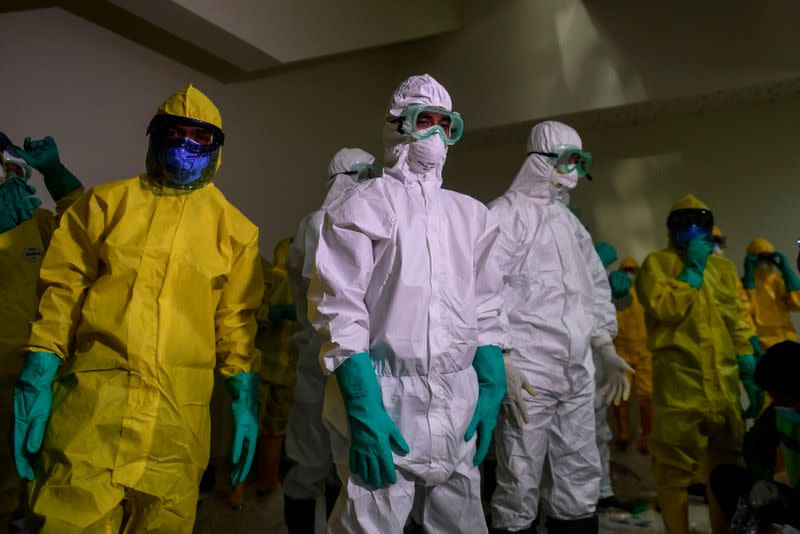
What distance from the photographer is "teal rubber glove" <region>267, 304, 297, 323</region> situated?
341 cm

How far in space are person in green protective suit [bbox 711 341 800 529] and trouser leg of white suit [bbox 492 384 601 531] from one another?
0.62 m

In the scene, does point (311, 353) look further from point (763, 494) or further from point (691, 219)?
point (691, 219)

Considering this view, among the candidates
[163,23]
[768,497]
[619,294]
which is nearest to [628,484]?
[619,294]

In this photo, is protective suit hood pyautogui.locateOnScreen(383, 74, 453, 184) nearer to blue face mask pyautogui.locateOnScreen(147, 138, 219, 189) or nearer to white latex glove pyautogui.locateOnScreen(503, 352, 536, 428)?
blue face mask pyautogui.locateOnScreen(147, 138, 219, 189)

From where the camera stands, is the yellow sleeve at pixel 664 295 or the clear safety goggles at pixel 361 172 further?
the clear safety goggles at pixel 361 172

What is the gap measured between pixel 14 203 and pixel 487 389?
87.6 inches

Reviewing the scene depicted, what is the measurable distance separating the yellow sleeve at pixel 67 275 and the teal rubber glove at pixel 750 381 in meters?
3.22

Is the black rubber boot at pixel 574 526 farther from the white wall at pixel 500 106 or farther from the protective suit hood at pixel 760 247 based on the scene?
the protective suit hood at pixel 760 247

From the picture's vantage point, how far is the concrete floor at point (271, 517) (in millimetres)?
3285

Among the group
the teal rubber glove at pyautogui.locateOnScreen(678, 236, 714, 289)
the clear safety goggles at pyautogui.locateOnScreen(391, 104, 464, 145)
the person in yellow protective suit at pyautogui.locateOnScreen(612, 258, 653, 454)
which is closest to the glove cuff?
the clear safety goggles at pyautogui.locateOnScreen(391, 104, 464, 145)

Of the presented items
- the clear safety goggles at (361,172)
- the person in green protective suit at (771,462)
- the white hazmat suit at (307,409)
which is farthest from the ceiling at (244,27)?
the person in green protective suit at (771,462)

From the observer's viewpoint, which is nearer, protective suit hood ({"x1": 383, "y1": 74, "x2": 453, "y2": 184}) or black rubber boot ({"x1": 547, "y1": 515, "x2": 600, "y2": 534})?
protective suit hood ({"x1": 383, "y1": 74, "x2": 453, "y2": 184})

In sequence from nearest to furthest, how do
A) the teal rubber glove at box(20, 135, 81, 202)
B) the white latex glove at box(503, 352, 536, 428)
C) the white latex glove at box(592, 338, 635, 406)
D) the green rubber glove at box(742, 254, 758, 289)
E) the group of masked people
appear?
the group of masked people
the white latex glove at box(503, 352, 536, 428)
the teal rubber glove at box(20, 135, 81, 202)
the white latex glove at box(592, 338, 635, 406)
the green rubber glove at box(742, 254, 758, 289)

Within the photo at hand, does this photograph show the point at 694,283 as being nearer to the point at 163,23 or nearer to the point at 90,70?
the point at 163,23
